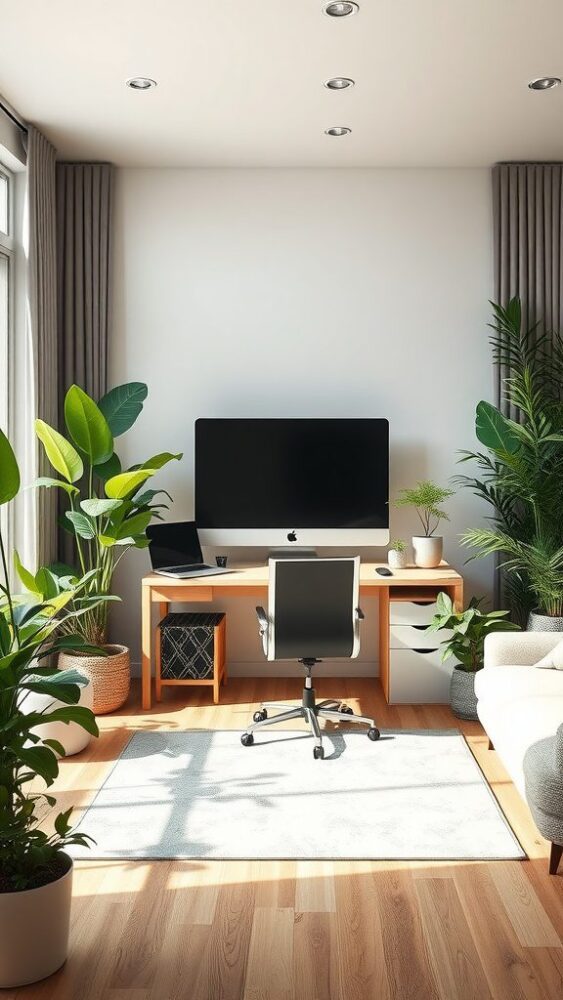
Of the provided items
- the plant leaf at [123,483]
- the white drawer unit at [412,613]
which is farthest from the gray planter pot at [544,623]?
the plant leaf at [123,483]

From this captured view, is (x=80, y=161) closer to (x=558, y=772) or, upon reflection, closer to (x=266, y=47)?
(x=266, y=47)

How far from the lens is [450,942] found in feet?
7.95

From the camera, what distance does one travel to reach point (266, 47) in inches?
135

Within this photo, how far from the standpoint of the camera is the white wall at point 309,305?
504 cm

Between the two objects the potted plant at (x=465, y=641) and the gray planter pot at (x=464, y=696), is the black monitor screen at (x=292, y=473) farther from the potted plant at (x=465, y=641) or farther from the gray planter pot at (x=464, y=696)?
the gray planter pot at (x=464, y=696)

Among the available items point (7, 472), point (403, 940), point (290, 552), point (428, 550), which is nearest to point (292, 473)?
point (290, 552)

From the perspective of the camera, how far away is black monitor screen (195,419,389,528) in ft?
16.1

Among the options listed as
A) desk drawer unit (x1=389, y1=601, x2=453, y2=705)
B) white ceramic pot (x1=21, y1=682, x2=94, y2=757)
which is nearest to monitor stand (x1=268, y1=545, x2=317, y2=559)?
desk drawer unit (x1=389, y1=601, x2=453, y2=705)

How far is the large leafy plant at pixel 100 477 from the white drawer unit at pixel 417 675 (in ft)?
4.69

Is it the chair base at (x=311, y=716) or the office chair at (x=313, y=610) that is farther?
the chair base at (x=311, y=716)

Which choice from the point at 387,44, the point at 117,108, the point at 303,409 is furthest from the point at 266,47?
the point at 303,409

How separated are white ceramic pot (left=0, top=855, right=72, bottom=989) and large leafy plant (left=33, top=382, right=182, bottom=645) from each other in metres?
1.77

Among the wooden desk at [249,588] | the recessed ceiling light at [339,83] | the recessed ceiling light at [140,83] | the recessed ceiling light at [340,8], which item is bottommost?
the wooden desk at [249,588]

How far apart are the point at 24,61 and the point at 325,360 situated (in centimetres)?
218
